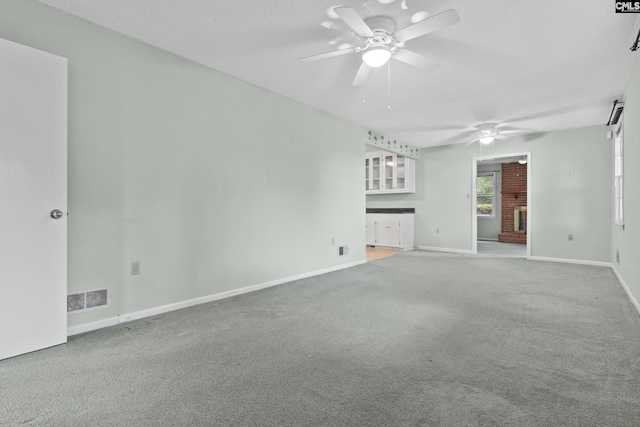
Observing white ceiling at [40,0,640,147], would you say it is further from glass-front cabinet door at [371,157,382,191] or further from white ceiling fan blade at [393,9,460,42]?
glass-front cabinet door at [371,157,382,191]

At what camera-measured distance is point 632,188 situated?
3.15 m

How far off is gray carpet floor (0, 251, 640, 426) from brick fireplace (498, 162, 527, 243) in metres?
6.33

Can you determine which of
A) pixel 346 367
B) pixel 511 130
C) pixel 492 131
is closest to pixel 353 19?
pixel 346 367

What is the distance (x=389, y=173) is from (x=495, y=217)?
13.8ft

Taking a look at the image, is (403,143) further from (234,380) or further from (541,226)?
(234,380)

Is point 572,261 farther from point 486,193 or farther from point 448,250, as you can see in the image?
point 486,193

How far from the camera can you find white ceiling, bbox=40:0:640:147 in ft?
7.52

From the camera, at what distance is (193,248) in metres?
3.07

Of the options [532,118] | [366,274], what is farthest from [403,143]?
[366,274]

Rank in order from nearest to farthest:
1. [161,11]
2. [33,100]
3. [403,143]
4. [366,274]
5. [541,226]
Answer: [33,100] < [161,11] < [366,274] < [541,226] < [403,143]

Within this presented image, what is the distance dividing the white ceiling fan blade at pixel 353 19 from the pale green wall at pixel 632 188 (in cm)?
266

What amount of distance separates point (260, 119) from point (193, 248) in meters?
1.66

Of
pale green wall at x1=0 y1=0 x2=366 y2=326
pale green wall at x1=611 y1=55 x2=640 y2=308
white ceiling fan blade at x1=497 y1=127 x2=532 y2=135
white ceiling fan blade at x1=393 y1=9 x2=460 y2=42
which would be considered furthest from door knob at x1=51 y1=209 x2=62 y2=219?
white ceiling fan blade at x1=497 y1=127 x2=532 y2=135

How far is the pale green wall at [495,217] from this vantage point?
958cm
